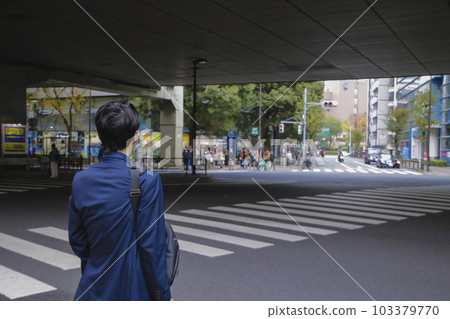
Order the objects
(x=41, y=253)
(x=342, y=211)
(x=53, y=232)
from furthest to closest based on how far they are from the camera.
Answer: (x=342, y=211) → (x=53, y=232) → (x=41, y=253)

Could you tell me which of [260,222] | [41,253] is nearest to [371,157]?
[260,222]

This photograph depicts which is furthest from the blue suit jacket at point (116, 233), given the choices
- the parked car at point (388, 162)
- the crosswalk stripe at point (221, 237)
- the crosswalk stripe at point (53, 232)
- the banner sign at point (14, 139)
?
the parked car at point (388, 162)

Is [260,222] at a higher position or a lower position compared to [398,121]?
lower

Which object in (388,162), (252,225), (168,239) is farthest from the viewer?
(388,162)

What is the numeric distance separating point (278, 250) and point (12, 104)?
19.5 m

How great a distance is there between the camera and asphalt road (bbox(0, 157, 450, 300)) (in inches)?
200

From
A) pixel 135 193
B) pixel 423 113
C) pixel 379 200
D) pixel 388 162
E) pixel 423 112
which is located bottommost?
pixel 388 162

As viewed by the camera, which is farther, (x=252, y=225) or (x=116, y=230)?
(x=252, y=225)

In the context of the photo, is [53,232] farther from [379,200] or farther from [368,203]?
[379,200]

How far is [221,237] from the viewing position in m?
8.20

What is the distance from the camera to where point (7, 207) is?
11.8m

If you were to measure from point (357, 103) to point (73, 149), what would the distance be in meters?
135

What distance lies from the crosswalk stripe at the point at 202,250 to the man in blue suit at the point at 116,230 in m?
4.60
